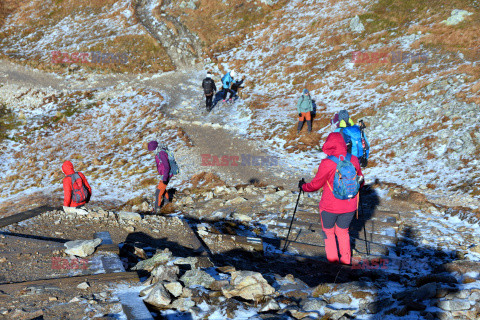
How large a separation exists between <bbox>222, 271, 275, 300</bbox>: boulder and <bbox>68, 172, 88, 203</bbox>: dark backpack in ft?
15.3

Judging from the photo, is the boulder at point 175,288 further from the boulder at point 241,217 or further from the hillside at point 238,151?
the boulder at point 241,217

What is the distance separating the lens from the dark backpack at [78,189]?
28.2ft

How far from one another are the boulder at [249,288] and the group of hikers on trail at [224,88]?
53.4 feet

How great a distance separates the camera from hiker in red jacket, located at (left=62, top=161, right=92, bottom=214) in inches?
337

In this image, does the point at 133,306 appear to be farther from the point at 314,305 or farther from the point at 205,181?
the point at 205,181

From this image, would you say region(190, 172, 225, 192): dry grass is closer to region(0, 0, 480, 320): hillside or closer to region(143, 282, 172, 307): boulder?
region(0, 0, 480, 320): hillside

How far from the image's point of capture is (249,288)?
5.28 m

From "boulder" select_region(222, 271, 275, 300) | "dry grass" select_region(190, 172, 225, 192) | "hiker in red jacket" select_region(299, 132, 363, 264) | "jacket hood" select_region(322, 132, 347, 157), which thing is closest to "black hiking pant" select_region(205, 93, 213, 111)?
"dry grass" select_region(190, 172, 225, 192)

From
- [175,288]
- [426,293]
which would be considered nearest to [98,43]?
[175,288]

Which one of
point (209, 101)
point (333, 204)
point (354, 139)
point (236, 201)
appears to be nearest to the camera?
point (333, 204)

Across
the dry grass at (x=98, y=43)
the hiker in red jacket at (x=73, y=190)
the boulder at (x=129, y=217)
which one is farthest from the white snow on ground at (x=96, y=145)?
the hiker in red jacket at (x=73, y=190)

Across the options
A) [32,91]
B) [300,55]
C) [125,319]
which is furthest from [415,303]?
[32,91]

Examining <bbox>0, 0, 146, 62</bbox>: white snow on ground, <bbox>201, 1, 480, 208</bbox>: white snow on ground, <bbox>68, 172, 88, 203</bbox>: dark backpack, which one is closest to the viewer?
<bbox>68, 172, 88, 203</bbox>: dark backpack

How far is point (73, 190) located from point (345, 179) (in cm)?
562
